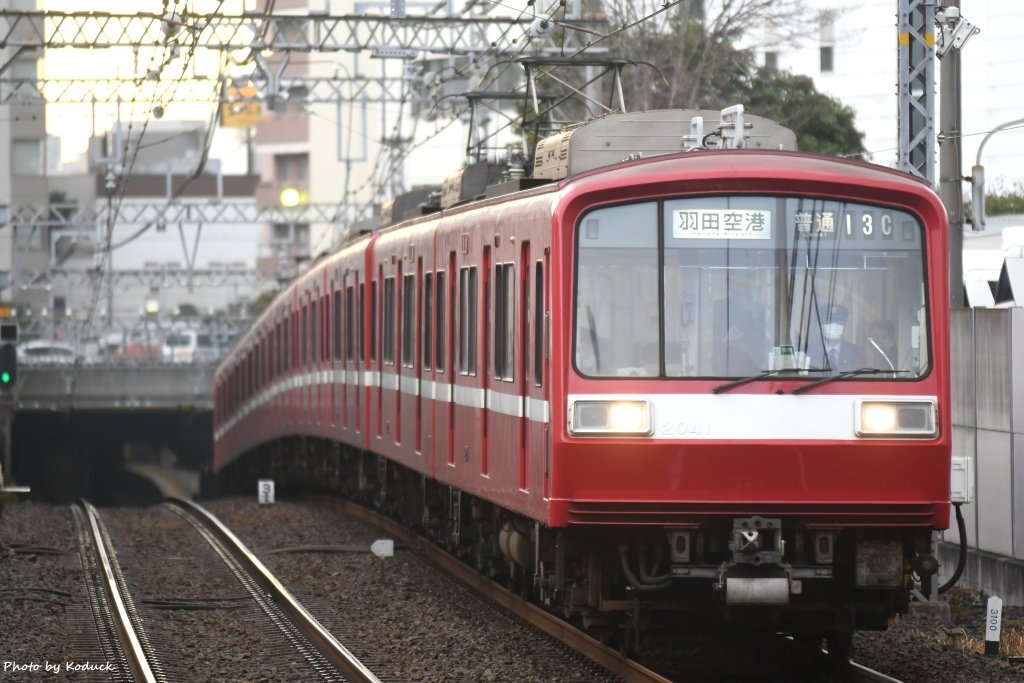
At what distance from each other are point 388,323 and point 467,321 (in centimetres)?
463

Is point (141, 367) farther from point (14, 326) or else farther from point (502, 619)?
point (502, 619)

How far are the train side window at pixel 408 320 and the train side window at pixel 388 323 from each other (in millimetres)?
635

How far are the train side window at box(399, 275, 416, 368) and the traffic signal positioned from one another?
40.8 feet

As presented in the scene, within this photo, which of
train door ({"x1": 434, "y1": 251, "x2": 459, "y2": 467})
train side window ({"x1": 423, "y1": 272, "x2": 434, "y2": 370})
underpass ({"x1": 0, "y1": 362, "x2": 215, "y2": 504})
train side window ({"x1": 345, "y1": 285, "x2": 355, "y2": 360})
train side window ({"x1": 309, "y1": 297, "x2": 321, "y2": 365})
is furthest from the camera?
underpass ({"x1": 0, "y1": 362, "x2": 215, "y2": 504})

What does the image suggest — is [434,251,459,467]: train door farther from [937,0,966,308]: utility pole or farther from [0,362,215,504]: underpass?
[0,362,215,504]: underpass

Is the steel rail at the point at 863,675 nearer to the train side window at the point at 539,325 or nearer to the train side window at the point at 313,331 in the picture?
the train side window at the point at 539,325

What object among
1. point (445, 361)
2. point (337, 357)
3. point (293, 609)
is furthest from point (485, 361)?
point (337, 357)

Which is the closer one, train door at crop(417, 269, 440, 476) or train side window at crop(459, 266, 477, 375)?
train side window at crop(459, 266, 477, 375)

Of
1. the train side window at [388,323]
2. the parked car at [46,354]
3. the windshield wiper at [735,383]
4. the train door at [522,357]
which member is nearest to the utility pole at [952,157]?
the train door at [522,357]

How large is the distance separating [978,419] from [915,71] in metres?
3.42

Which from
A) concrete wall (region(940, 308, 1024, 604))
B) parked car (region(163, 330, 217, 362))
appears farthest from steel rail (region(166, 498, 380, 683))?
parked car (region(163, 330, 217, 362))

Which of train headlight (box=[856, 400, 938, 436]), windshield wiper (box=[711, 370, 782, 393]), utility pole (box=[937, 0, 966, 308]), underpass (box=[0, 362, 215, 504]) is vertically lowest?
underpass (box=[0, 362, 215, 504])

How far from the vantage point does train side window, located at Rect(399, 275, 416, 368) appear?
599 inches

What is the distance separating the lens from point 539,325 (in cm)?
983
